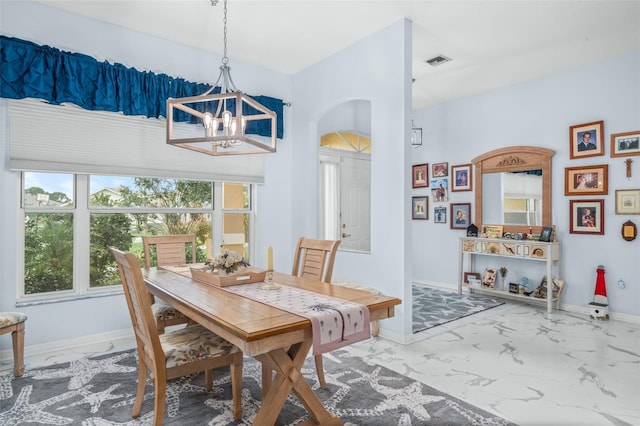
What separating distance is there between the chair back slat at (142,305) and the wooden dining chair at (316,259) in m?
1.19

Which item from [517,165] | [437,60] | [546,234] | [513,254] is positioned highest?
[437,60]

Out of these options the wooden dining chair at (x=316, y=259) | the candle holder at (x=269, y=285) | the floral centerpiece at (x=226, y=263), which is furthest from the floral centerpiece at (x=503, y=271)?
the floral centerpiece at (x=226, y=263)

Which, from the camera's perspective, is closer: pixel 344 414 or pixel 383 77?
pixel 344 414

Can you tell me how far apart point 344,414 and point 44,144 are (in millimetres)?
3270

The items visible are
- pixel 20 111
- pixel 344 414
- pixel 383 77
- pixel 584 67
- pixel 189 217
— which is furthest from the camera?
pixel 584 67

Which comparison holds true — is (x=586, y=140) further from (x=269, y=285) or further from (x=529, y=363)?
(x=269, y=285)

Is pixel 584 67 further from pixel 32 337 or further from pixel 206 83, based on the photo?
pixel 32 337

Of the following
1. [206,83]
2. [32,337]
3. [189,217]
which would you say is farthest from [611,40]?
[32,337]

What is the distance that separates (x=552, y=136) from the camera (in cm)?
473

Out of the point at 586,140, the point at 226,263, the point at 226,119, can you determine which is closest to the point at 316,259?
the point at 226,263

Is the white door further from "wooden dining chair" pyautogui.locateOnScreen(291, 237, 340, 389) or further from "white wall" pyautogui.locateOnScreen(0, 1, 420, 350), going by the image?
"wooden dining chair" pyautogui.locateOnScreen(291, 237, 340, 389)

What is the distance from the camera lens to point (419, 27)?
364cm

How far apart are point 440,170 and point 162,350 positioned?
16.7 ft

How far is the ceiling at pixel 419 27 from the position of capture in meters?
3.26
